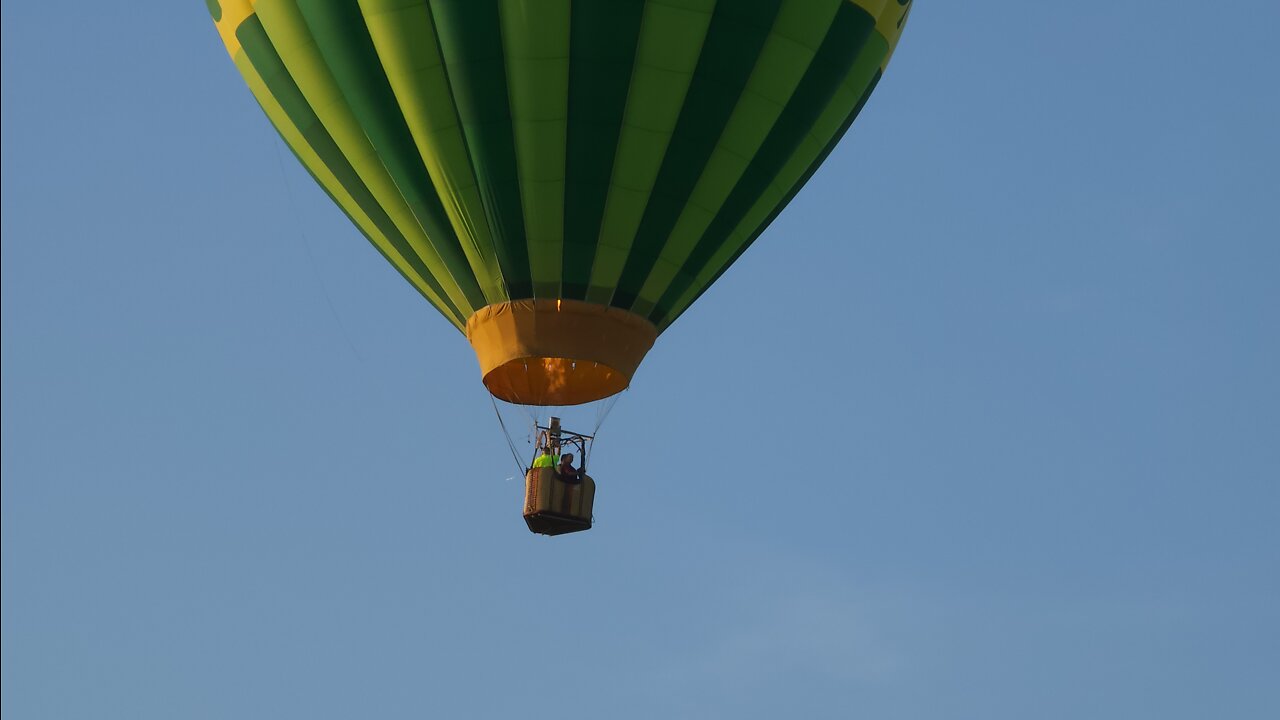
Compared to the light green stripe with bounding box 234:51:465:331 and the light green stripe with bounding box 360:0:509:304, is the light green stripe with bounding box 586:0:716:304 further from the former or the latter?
the light green stripe with bounding box 234:51:465:331

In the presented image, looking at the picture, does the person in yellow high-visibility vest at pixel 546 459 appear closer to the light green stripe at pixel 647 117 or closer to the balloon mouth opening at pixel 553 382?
the balloon mouth opening at pixel 553 382

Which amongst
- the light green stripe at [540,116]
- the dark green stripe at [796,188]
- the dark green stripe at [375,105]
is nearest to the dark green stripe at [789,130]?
the dark green stripe at [796,188]

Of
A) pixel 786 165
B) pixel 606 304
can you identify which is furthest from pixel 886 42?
pixel 606 304

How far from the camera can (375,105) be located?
1152 inches

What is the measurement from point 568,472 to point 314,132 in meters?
4.12

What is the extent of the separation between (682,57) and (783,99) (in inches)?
49.6

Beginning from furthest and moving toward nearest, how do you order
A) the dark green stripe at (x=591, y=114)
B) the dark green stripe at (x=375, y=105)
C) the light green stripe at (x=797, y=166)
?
the light green stripe at (x=797, y=166) → the dark green stripe at (x=375, y=105) → the dark green stripe at (x=591, y=114)

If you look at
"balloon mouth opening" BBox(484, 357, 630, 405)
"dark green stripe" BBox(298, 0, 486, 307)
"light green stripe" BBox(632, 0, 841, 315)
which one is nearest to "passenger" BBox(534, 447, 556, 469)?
"balloon mouth opening" BBox(484, 357, 630, 405)

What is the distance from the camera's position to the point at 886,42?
30703 mm

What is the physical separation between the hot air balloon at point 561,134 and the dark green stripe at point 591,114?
0.06 ft

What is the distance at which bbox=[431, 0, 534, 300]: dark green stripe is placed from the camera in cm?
2869

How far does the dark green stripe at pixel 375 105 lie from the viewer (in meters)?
29.1

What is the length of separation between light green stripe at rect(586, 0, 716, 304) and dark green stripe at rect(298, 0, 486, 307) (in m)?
1.44

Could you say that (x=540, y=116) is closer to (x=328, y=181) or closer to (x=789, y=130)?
(x=789, y=130)
